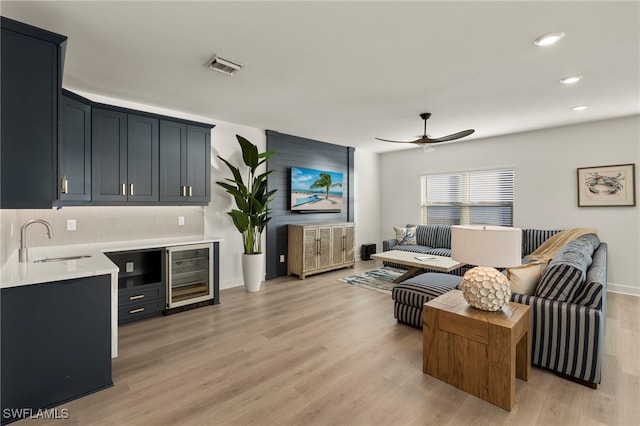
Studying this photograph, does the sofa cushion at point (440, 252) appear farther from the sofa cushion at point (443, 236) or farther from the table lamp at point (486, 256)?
the table lamp at point (486, 256)

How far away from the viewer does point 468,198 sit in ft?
19.6

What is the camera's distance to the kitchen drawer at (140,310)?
3201mm

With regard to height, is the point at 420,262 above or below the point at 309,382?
above

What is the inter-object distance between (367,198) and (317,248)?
2360mm

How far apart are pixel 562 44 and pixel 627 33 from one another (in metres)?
0.38

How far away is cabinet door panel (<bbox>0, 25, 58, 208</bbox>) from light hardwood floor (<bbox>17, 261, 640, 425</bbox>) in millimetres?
1401

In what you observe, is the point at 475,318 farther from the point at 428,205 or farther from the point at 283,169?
the point at 428,205

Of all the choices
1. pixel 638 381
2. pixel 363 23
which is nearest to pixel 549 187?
pixel 638 381

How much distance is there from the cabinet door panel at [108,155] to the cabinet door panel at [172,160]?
0.39 m

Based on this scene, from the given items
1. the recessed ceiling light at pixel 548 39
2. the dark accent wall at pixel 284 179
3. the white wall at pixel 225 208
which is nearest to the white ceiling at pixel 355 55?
the recessed ceiling light at pixel 548 39

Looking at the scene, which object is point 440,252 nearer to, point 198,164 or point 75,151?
point 198,164

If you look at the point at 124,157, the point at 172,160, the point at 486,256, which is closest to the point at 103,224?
the point at 124,157

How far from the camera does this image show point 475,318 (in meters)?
2.01

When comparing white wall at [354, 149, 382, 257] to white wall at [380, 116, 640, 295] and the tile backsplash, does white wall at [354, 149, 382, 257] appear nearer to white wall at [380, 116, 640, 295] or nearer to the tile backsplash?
white wall at [380, 116, 640, 295]
